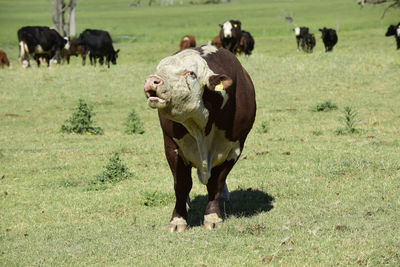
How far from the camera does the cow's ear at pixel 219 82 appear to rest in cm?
→ 645

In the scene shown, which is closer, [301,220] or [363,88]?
[301,220]

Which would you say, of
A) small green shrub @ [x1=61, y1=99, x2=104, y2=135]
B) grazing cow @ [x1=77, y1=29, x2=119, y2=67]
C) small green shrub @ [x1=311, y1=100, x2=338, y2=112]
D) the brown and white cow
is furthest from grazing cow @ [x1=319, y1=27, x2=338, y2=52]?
the brown and white cow

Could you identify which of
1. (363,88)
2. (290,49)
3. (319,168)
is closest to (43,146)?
(319,168)

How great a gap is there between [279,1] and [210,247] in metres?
116

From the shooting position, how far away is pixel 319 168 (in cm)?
1038

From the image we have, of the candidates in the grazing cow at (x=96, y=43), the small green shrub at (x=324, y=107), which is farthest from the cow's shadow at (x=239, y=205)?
the grazing cow at (x=96, y=43)

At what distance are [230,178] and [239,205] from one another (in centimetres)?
162

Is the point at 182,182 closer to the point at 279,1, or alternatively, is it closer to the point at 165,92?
→ the point at 165,92

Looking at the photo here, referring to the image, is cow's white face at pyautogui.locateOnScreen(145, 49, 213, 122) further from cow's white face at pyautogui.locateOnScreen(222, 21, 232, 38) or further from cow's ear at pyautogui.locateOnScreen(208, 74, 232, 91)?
cow's white face at pyautogui.locateOnScreen(222, 21, 232, 38)

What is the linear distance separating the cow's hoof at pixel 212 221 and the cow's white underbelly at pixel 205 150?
483 mm

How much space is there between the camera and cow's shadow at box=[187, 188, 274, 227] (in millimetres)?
8125

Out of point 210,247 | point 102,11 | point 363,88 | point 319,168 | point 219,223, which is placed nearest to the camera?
point 210,247

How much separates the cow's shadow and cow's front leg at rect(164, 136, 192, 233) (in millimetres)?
451

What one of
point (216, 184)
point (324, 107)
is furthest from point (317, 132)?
point (216, 184)
